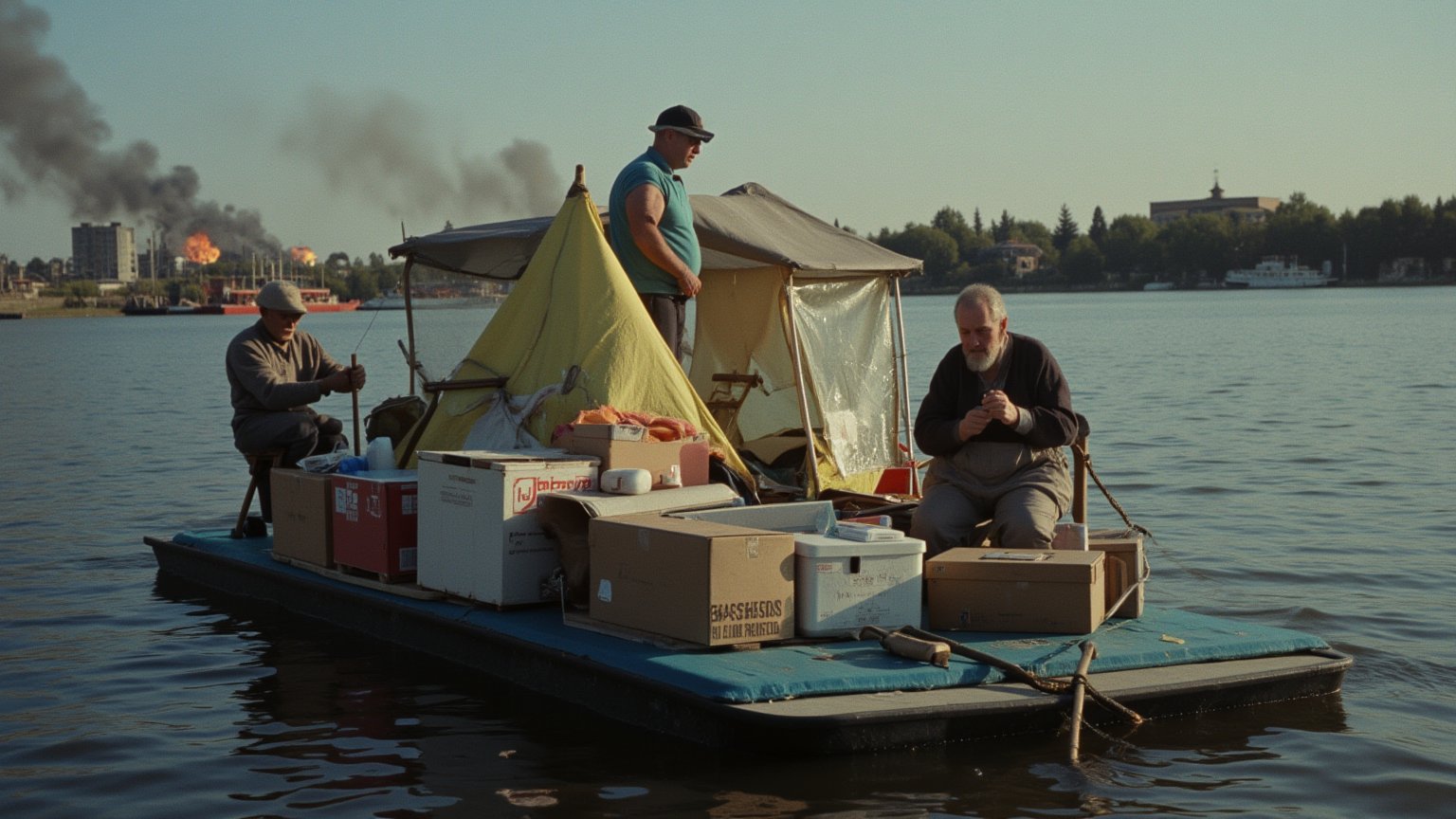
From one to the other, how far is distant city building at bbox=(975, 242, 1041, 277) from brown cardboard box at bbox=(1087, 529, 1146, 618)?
7185 inches

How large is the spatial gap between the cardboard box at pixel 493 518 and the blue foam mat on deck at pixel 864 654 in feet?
0.47

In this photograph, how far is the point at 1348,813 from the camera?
5.86m

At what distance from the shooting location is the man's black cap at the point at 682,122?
30.5ft

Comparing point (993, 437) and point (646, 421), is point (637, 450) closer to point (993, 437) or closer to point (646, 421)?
point (646, 421)

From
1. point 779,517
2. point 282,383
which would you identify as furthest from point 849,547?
point 282,383

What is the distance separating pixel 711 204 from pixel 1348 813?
6.49m

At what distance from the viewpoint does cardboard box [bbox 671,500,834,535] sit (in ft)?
23.4

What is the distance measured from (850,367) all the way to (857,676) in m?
5.66

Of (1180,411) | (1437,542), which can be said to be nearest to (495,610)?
(1437,542)

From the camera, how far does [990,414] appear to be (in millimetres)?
7262

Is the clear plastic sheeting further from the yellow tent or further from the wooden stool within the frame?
the wooden stool

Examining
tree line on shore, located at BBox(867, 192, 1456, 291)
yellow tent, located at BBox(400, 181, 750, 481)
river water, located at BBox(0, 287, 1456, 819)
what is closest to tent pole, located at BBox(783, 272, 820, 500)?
yellow tent, located at BBox(400, 181, 750, 481)

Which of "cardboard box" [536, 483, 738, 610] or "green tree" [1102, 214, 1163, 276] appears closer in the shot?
"cardboard box" [536, 483, 738, 610]

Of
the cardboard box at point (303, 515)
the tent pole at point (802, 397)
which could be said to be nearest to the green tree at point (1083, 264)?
the tent pole at point (802, 397)
